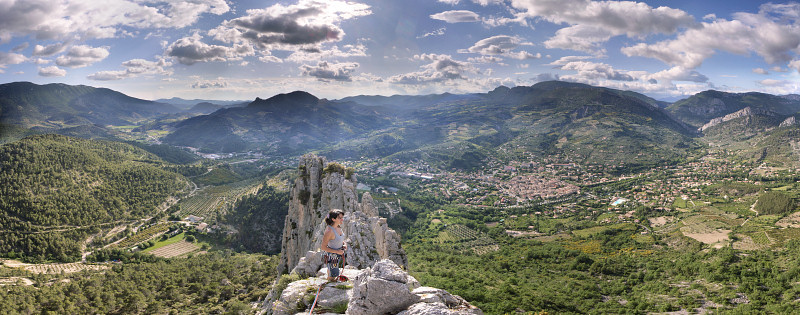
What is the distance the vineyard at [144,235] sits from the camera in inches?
3526

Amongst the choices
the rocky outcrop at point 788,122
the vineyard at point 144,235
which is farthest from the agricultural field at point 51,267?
the rocky outcrop at point 788,122

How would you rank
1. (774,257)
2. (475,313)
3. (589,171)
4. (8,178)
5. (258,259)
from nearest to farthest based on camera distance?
(475,313) < (774,257) < (258,259) < (8,178) < (589,171)

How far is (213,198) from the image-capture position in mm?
130375

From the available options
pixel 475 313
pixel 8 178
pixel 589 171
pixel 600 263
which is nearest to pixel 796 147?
pixel 589 171

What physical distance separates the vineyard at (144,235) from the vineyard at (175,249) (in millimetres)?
9701

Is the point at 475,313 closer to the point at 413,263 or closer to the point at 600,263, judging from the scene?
the point at 413,263

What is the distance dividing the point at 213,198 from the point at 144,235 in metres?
36.6

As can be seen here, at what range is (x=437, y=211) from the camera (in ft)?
366

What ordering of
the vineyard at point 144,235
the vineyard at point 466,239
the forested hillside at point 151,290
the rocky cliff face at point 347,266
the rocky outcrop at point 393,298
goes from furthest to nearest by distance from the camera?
the vineyard at point 144,235 → the vineyard at point 466,239 → the forested hillside at point 151,290 → the rocky cliff face at point 347,266 → the rocky outcrop at point 393,298

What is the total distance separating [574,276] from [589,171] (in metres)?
121

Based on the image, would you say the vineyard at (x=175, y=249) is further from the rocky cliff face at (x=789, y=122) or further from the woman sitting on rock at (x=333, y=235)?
the rocky cliff face at (x=789, y=122)

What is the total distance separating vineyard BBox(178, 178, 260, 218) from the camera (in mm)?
116025

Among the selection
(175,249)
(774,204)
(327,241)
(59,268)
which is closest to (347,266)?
(327,241)

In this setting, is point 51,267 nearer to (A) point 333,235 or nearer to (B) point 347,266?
(B) point 347,266
